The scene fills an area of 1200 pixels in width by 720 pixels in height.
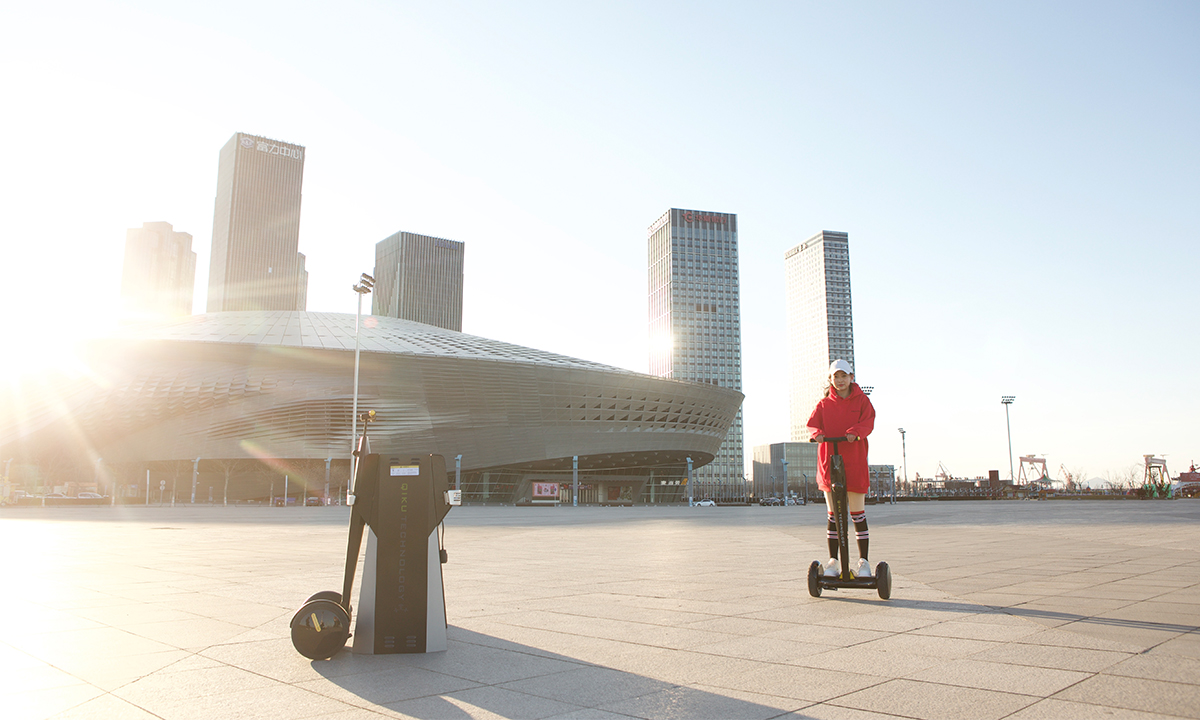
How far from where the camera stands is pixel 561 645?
18.5 ft

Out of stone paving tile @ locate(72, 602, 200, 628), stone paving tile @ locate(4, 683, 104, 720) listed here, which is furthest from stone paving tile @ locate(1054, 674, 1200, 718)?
stone paving tile @ locate(72, 602, 200, 628)

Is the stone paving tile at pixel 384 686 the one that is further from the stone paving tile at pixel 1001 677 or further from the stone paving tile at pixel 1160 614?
the stone paving tile at pixel 1160 614

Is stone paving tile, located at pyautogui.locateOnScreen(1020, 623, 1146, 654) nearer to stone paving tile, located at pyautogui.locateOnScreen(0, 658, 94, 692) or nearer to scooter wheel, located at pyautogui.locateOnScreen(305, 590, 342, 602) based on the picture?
scooter wheel, located at pyautogui.locateOnScreen(305, 590, 342, 602)

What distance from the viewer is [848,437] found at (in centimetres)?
798

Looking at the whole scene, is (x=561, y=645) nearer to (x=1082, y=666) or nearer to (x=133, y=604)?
(x=1082, y=666)

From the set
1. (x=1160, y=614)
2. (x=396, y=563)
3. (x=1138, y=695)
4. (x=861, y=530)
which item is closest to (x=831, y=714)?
(x=1138, y=695)

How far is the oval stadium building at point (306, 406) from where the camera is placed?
73.1 metres

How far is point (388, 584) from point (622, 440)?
82332 mm

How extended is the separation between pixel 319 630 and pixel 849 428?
18.6 ft

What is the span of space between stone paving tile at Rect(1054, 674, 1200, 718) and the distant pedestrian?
12.4 feet

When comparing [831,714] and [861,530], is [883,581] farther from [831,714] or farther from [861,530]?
[831,714]

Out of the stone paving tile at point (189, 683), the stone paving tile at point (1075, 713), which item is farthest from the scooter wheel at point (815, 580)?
the stone paving tile at point (189, 683)

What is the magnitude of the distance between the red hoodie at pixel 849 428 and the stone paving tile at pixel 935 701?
3.94 meters

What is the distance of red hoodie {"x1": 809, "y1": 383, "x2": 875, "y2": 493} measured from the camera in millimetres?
7996
